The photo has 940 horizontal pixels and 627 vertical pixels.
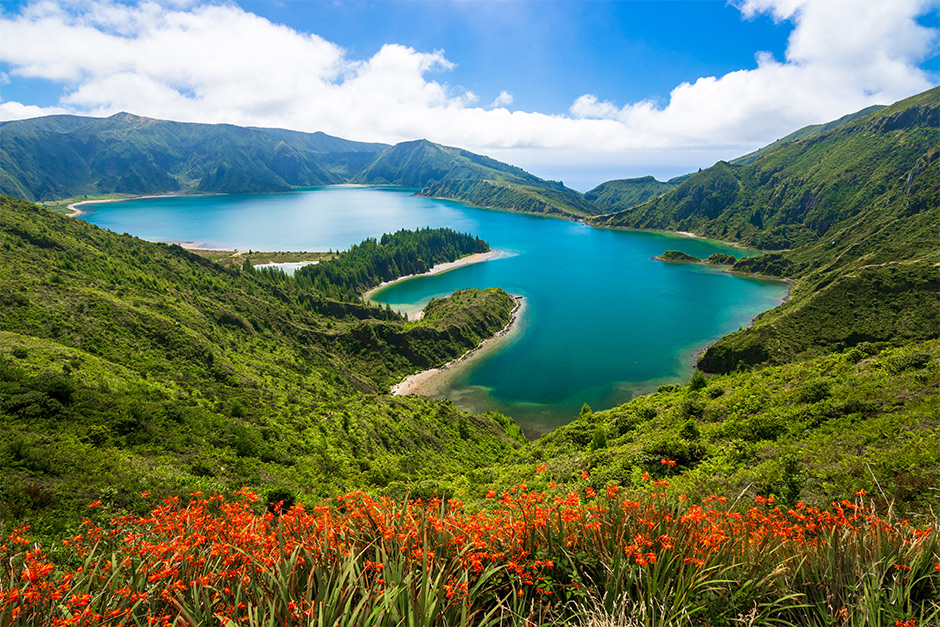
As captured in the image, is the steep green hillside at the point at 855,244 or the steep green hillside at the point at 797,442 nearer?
the steep green hillside at the point at 797,442

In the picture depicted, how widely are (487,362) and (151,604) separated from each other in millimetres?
61697

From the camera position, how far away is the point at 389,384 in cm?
5778

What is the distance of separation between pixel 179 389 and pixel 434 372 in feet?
125

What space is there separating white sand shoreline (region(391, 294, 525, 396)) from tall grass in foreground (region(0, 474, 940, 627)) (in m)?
49.4

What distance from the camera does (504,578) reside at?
566cm

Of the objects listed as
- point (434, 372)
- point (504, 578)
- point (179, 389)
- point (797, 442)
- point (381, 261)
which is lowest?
point (434, 372)

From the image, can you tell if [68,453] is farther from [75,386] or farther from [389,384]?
[389,384]

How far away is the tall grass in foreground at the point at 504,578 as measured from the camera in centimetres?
458

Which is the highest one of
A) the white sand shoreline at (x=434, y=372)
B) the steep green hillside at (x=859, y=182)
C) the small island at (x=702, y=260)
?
the steep green hillside at (x=859, y=182)

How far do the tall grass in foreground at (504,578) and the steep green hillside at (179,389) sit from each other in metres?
10.1

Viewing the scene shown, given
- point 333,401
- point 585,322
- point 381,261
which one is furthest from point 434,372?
point 381,261

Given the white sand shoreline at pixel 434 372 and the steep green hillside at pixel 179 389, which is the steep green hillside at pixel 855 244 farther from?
the steep green hillside at pixel 179 389

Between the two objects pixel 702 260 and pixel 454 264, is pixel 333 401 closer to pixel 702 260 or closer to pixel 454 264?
pixel 454 264

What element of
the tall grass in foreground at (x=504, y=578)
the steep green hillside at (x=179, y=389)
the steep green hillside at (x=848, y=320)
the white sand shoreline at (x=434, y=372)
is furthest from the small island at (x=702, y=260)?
the tall grass in foreground at (x=504, y=578)
